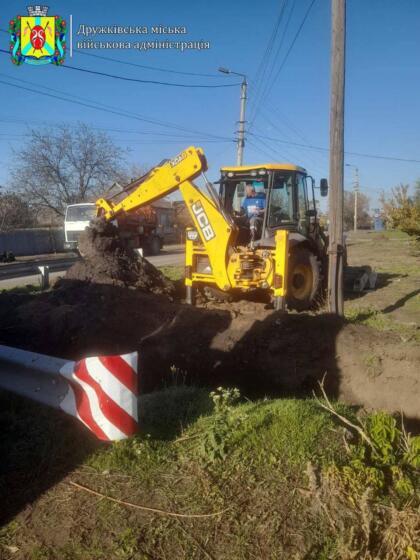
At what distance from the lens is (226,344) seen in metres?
6.20

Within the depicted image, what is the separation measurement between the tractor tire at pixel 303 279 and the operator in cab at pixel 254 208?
0.83 m

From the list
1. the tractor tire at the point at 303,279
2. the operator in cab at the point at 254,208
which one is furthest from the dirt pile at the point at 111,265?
the tractor tire at the point at 303,279

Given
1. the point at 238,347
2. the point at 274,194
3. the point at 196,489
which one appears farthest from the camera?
the point at 274,194

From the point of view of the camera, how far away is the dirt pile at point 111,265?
31.3 ft

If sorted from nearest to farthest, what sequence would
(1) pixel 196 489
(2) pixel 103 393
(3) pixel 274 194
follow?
(1) pixel 196 489
(2) pixel 103 393
(3) pixel 274 194

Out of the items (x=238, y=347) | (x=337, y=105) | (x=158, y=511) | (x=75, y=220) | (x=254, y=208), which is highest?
(x=337, y=105)

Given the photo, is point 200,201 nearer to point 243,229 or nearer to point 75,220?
point 243,229

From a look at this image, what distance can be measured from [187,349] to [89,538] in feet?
12.5

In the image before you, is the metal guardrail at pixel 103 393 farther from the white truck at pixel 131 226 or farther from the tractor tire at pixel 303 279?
the white truck at pixel 131 226

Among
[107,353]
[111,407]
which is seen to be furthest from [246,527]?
[107,353]

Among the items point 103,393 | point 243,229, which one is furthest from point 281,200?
point 103,393

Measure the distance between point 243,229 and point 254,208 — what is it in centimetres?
51

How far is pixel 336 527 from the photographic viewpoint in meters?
2.46

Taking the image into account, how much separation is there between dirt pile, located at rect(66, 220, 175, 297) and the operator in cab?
7.81 ft
